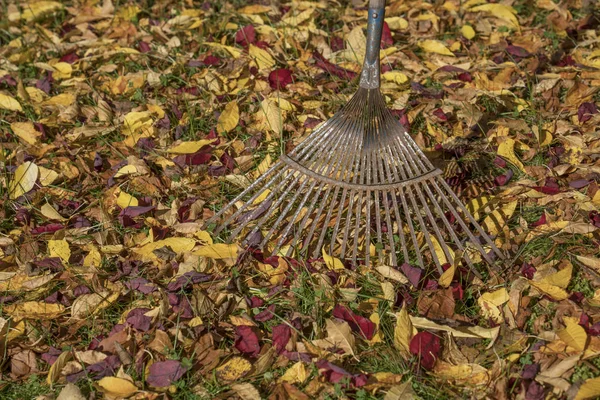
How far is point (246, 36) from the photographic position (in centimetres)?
393

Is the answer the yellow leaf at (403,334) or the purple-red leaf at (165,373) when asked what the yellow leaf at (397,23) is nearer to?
the yellow leaf at (403,334)

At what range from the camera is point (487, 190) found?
3023 millimetres

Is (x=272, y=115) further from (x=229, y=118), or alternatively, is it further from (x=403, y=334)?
(x=403, y=334)

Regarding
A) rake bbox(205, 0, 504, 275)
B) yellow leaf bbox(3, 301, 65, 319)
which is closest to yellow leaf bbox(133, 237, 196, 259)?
rake bbox(205, 0, 504, 275)

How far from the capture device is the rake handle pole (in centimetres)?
268

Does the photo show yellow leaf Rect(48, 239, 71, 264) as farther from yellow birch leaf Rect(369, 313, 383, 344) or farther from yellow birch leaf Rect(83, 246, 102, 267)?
yellow birch leaf Rect(369, 313, 383, 344)

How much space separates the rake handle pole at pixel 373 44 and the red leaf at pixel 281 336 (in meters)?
0.86

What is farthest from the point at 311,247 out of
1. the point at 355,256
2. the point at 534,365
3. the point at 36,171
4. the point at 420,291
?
the point at 36,171

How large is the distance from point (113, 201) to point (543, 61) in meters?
1.99

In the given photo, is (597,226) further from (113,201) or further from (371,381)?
(113,201)

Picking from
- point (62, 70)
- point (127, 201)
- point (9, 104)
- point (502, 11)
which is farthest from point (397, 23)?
point (9, 104)

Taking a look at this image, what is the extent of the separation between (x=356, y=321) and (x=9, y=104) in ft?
6.26

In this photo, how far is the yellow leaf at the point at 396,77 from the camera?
11.9ft

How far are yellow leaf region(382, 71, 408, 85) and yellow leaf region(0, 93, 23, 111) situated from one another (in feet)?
5.16
